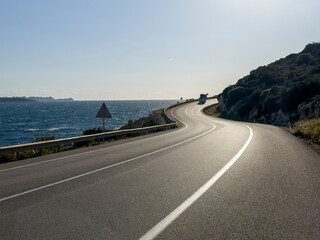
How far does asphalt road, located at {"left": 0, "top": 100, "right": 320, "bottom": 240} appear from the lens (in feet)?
13.1

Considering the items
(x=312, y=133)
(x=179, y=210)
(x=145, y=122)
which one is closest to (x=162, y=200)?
(x=179, y=210)

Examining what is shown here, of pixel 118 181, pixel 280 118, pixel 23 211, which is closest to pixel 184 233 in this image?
pixel 23 211

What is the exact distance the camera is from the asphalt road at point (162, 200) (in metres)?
4.00

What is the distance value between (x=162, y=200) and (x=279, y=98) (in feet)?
132

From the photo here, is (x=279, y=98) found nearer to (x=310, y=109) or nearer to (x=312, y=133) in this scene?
(x=310, y=109)

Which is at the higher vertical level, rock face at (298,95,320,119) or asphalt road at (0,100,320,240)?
rock face at (298,95,320,119)

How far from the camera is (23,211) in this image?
4.86 meters

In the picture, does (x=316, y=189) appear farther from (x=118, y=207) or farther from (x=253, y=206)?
(x=118, y=207)

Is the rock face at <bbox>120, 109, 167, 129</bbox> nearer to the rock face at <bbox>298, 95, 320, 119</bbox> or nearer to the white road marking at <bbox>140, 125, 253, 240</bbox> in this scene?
the rock face at <bbox>298, 95, 320, 119</bbox>

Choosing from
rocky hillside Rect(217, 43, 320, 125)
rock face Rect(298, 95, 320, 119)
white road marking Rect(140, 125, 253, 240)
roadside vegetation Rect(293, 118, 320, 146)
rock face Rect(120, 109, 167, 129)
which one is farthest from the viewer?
rock face Rect(120, 109, 167, 129)

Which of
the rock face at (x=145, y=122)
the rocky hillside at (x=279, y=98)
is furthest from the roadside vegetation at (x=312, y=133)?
the rock face at (x=145, y=122)

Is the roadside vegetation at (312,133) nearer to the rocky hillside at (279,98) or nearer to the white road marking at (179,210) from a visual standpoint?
the white road marking at (179,210)

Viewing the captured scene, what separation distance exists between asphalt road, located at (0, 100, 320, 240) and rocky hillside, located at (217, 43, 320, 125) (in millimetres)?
27154

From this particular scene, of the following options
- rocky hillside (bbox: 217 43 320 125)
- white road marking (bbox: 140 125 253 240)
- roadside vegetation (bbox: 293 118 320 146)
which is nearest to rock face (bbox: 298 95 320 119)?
Answer: rocky hillside (bbox: 217 43 320 125)
